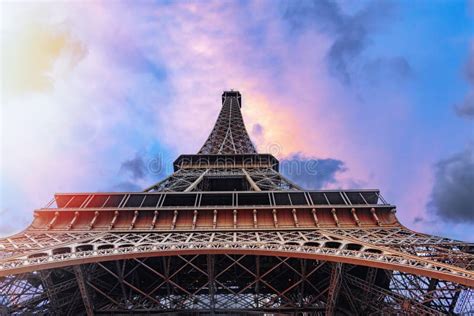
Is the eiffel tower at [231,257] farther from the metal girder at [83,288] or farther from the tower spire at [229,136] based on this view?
the tower spire at [229,136]

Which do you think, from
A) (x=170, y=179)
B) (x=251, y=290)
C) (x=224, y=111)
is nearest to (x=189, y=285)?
(x=251, y=290)

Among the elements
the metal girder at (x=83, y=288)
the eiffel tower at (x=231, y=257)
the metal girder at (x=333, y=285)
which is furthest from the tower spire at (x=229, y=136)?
the metal girder at (x=333, y=285)

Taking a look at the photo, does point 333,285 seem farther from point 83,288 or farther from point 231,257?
point 83,288

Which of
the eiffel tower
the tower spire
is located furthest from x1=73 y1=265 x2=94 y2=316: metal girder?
the tower spire

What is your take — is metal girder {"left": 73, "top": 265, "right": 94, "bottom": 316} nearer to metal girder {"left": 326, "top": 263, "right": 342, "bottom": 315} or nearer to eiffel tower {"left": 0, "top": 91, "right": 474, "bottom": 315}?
eiffel tower {"left": 0, "top": 91, "right": 474, "bottom": 315}

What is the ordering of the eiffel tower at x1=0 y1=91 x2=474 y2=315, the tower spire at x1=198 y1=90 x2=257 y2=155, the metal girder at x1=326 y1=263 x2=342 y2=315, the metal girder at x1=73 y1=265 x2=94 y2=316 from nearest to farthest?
the eiffel tower at x1=0 y1=91 x2=474 y2=315, the metal girder at x1=73 y1=265 x2=94 y2=316, the metal girder at x1=326 y1=263 x2=342 y2=315, the tower spire at x1=198 y1=90 x2=257 y2=155

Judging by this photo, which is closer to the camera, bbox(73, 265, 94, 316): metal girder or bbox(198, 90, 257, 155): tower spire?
bbox(73, 265, 94, 316): metal girder
